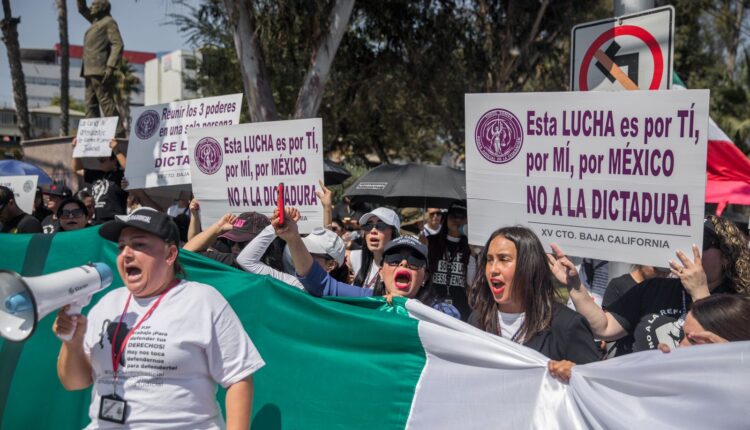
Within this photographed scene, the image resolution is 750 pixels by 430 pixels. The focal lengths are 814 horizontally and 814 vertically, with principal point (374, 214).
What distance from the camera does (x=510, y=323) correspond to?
3.51 metres

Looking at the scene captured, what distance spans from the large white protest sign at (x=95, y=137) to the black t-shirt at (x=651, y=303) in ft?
19.0

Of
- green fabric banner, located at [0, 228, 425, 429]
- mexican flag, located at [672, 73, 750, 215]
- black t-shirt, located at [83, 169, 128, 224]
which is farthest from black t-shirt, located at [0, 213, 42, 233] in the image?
mexican flag, located at [672, 73, 750, 215]

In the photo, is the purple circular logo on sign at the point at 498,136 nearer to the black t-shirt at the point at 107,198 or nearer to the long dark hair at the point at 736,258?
the long dark hair at the point at 736,258

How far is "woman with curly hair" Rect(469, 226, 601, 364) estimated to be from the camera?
329cm

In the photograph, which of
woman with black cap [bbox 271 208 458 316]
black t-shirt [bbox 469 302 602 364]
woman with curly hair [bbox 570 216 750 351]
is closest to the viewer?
black t-shirt [bbox 469 302 602 364]

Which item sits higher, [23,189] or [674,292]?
[23,189]

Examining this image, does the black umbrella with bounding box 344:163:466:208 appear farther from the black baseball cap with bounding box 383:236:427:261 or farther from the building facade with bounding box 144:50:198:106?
the building facade with bounding box 144:50:198:106

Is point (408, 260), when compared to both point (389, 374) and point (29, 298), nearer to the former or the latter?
point (389, 374)

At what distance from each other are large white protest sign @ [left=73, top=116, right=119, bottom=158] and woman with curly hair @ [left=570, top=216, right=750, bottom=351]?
573cm

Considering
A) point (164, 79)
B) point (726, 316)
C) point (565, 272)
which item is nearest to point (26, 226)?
point (565, 272)

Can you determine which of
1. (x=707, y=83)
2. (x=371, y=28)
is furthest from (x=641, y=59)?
(x=707, y=83)

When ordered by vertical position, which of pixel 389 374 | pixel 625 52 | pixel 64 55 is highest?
pixel 64 55

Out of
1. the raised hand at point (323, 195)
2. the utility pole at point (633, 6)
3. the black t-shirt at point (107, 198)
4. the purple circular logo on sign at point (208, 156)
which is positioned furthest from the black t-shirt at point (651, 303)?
the black t-shirt at point (107, 198)

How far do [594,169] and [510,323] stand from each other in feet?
3.31
